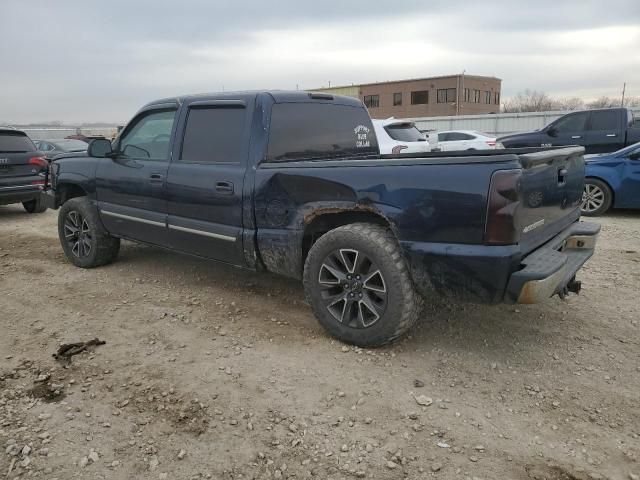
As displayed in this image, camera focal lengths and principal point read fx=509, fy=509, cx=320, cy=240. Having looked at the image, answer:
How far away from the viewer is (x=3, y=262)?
6.29m

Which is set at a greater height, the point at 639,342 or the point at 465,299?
the point at 465,299

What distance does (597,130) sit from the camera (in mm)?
12062

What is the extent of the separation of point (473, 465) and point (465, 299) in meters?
1.04

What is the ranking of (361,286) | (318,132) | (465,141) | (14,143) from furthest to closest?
(465,141), (14,143), (318,132), (361,286)

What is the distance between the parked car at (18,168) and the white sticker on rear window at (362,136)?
690 centimetres

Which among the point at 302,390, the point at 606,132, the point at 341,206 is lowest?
the point at 302,390

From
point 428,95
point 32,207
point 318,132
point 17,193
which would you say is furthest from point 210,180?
point 428,95

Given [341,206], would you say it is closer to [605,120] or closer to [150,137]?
[150,137]

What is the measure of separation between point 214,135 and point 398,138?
26.2 ft

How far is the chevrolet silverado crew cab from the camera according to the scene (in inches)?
120

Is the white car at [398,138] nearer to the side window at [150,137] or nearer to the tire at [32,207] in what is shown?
the side window at [150,137]

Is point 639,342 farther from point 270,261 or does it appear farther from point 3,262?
point 3,262

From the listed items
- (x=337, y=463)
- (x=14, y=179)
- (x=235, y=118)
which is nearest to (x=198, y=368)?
(x=337, y=463)

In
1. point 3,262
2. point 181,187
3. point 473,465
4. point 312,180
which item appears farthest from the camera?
point 3,262
